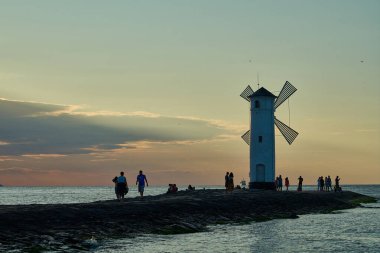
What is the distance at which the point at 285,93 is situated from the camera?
254 ft

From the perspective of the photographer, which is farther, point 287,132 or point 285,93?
point 285,93

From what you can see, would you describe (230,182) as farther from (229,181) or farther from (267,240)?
(267,240)

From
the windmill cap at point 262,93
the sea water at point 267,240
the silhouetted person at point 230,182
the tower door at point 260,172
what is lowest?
the sea water at point 267,240

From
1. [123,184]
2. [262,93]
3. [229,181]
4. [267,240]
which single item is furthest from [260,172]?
[267,240]

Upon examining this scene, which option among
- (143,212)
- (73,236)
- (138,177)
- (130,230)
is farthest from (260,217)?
(73,236)

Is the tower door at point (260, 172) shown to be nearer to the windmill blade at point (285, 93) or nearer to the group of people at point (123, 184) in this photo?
the windmill blade at point (285, 93)

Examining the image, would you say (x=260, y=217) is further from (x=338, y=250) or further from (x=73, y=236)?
(x=73, y=236)

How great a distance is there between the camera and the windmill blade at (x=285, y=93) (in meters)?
76.9

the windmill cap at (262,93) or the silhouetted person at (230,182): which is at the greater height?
the windmill cap at (262,93)

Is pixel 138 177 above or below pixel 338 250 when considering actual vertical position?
above

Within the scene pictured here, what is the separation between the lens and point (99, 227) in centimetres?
2977

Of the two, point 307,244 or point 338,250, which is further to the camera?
point 307,244

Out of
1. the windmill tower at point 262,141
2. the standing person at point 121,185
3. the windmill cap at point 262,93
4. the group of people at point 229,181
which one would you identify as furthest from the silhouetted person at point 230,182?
the standing person at point 121,185

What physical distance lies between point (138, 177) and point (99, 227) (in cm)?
1427
